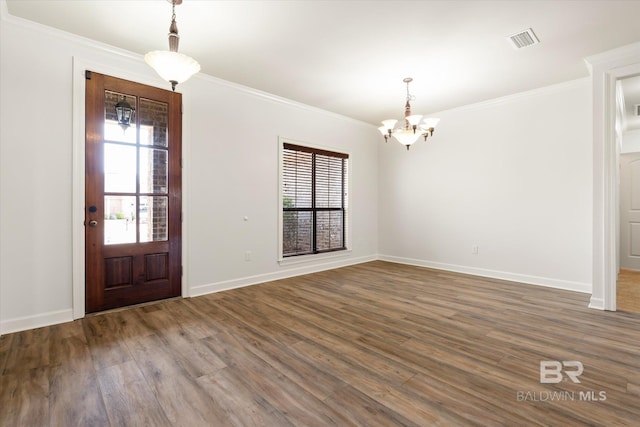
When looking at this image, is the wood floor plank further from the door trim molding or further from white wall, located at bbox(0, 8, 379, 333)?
white wall, located at bbox(0, 8, 379, 333)

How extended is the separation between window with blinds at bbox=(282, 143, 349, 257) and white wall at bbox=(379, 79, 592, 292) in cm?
127

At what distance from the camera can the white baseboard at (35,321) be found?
2.79 m

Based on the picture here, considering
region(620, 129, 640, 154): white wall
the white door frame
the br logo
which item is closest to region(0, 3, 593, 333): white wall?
the white door frame

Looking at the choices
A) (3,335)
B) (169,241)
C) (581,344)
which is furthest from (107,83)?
(581,344)

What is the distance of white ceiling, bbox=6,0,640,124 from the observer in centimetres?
264

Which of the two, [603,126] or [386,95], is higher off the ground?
[386,95]

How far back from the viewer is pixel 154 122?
3.66m

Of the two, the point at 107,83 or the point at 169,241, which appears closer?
the point at 107,83

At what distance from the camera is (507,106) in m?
4.80

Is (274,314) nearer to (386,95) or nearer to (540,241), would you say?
(386,95)

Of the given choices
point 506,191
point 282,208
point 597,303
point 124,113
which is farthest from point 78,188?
point 597,303

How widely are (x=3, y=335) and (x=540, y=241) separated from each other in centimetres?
654

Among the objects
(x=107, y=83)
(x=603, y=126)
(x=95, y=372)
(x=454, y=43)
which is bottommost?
(x=95, y=372)

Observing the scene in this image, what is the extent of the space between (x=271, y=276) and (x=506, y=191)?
4.04 metres
